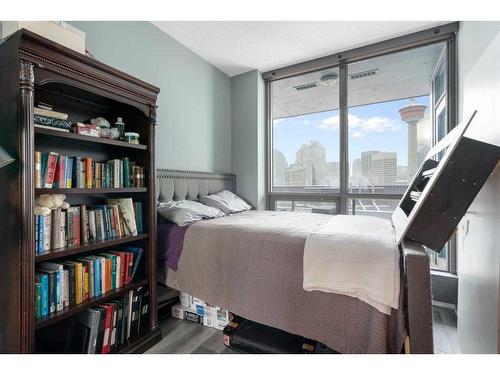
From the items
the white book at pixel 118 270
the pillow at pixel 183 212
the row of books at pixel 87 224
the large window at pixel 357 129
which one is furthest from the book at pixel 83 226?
the large window at pixel 357 129

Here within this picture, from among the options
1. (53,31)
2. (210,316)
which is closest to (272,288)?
(210,316)

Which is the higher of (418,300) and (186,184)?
(186,184)

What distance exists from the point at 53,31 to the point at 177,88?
1.42 metres

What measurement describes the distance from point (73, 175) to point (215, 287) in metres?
1.13

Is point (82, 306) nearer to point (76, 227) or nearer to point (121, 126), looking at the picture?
point (76, 227)

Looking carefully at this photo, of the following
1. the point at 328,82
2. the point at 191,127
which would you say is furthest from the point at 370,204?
the point at 191,127

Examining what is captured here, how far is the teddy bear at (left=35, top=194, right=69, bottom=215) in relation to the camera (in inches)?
45.8

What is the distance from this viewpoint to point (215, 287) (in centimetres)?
170

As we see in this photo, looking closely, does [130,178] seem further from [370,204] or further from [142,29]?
A: [370,204]

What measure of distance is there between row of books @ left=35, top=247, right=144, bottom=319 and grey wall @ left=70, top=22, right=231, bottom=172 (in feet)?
3.49

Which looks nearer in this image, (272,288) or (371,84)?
(272,288)

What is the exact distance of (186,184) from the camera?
8.36 feet

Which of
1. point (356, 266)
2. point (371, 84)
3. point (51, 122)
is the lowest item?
point (356, 266)

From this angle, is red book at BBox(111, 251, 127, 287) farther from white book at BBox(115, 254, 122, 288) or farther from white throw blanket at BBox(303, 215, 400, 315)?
white throw blanket at BBox(303, 215, 400, 315)
